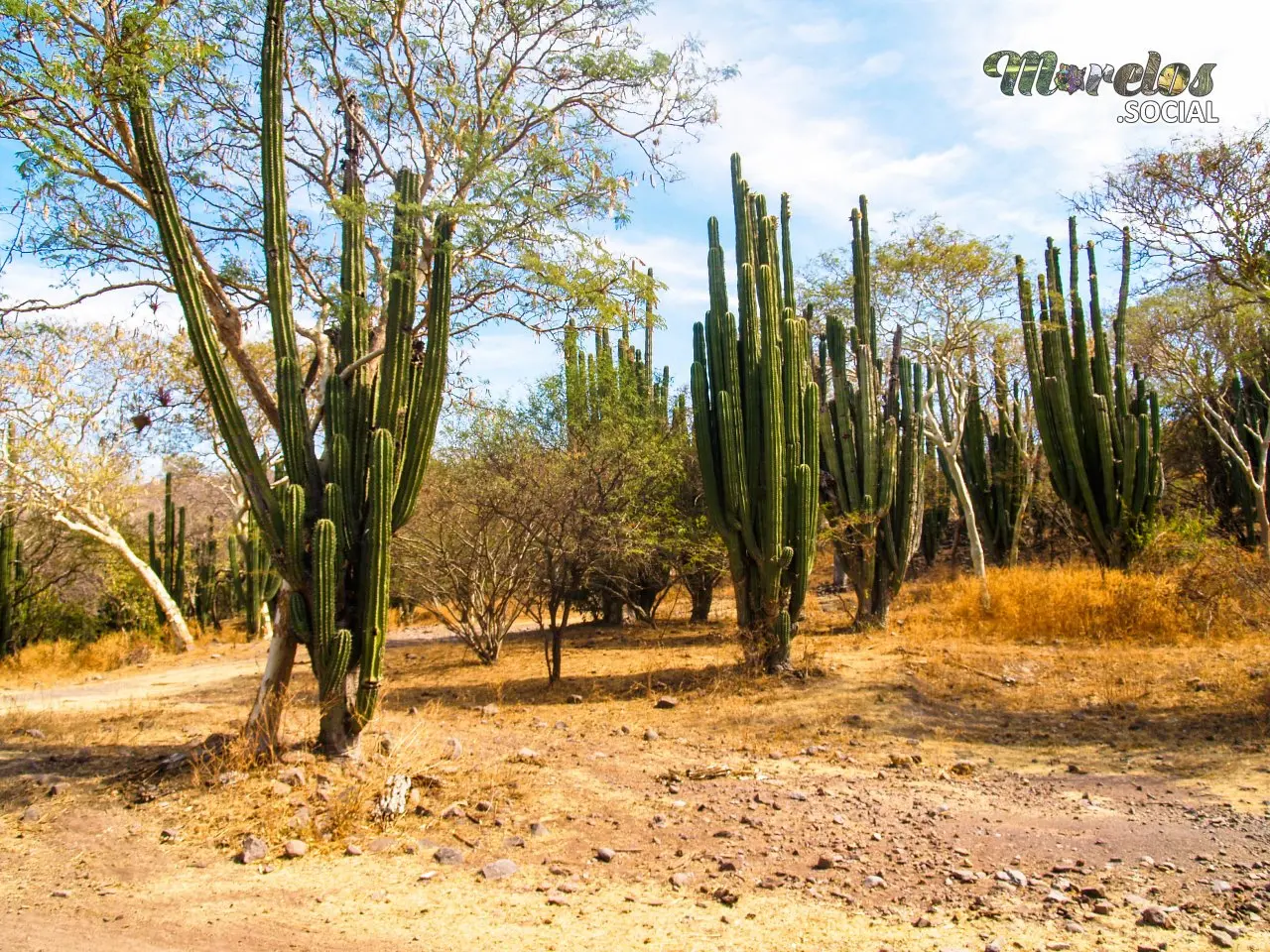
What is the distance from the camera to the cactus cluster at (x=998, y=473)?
19.4 meters

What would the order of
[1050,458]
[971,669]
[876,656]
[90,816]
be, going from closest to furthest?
1. [90,816]
2. [971,669]
3. [876,656]
4. [1050,458]

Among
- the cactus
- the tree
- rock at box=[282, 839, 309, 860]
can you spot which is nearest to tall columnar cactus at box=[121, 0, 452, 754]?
rock at box=[282, 839, 309, 860]

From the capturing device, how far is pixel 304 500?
19.7 feet

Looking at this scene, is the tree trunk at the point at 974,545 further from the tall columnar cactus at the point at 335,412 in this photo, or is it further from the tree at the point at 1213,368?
the tall columnar cactus at the point at 335,412

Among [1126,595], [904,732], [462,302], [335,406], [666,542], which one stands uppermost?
[462,302]

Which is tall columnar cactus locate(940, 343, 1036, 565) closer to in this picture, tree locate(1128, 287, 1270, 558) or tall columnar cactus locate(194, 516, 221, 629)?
tree locate(1128, 287, 1270, 558)

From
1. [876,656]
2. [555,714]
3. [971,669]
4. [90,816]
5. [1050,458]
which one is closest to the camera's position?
[90,816]

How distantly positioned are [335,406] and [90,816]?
2.88 m

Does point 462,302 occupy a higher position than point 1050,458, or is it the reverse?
point 462,302

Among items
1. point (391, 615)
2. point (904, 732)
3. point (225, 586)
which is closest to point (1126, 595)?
point (904, 732)

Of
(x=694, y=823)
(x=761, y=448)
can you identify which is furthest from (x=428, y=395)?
(x=761, y=448)

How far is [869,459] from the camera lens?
11.7 meters

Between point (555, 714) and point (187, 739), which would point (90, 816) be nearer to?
point (187, 739)

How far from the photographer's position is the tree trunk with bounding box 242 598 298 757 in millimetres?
6137
